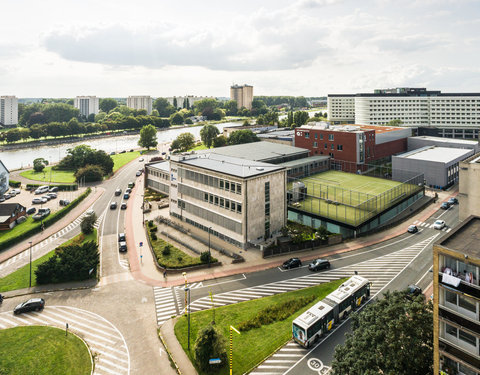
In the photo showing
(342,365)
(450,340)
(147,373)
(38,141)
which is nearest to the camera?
(450,340)

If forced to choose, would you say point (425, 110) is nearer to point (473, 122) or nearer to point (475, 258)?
point (473, 122)

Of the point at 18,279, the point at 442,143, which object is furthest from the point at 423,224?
the point at 18,279

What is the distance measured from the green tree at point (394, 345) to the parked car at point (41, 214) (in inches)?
2853

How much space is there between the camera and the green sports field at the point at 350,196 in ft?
211

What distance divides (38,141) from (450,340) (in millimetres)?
219155

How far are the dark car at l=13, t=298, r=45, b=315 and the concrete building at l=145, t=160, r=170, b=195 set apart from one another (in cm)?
5200

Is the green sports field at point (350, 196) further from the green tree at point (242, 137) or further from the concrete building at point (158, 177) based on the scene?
the green tree at point (242, 137)

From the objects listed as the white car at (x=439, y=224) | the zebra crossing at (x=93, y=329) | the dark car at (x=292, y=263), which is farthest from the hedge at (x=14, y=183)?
the white car at (x=439, y=224)

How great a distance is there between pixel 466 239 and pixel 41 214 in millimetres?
81590

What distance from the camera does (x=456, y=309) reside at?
A: 822 inches

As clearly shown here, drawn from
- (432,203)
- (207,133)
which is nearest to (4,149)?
(207,133)

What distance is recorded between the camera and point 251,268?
4956cm

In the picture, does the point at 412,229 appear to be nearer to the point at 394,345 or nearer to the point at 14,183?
the point at 394,345

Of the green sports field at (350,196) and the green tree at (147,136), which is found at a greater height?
the green tree at (147,136)
